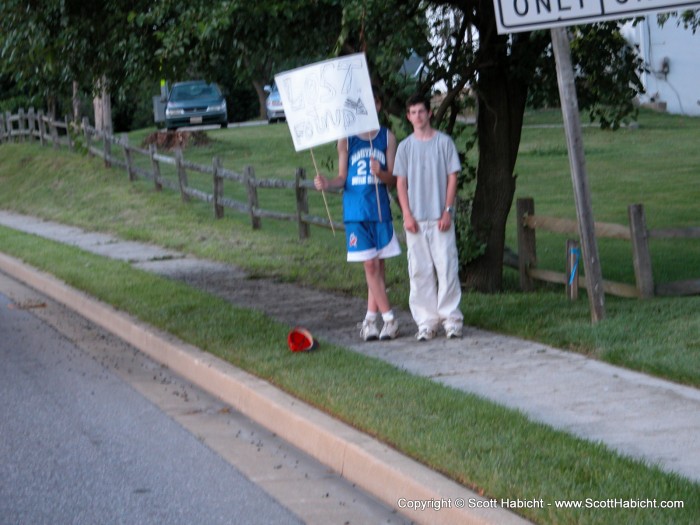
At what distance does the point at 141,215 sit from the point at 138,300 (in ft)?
34.1

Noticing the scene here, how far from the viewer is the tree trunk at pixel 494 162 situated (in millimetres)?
11734

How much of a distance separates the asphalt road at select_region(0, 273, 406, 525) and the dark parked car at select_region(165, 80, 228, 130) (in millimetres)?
28919

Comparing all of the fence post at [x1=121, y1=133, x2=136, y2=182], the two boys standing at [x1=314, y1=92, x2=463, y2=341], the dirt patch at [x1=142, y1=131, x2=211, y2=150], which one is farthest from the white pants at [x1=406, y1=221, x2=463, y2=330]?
the dirt patch at [x1=142, y1=131, x2=211, y2=150]

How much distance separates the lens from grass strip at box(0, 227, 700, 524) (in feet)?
16.8

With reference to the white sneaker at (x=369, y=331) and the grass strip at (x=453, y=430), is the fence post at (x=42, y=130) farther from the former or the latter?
the white sneaker at (x=369, y=331)

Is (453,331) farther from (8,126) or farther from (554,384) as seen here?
(8,126)

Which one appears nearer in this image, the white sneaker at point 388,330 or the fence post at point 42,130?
the white sneaker at point 388,330

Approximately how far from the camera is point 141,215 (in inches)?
876

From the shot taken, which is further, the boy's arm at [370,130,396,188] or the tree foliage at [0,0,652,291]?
the tree foliage at [0,0,652,291]

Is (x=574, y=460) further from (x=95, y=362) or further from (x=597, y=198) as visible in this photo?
(x=597, y=198)

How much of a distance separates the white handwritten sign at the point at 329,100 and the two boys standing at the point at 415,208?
0.17 meters

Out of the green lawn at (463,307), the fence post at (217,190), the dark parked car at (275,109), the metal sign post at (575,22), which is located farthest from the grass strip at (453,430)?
the dark parked car at (275,109)

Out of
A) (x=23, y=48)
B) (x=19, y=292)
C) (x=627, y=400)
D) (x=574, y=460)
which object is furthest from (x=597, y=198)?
(x=574, y=460)

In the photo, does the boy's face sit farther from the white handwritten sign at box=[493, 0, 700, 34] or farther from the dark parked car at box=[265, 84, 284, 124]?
the dark parked car at box=[265, 84, 284, 124]
